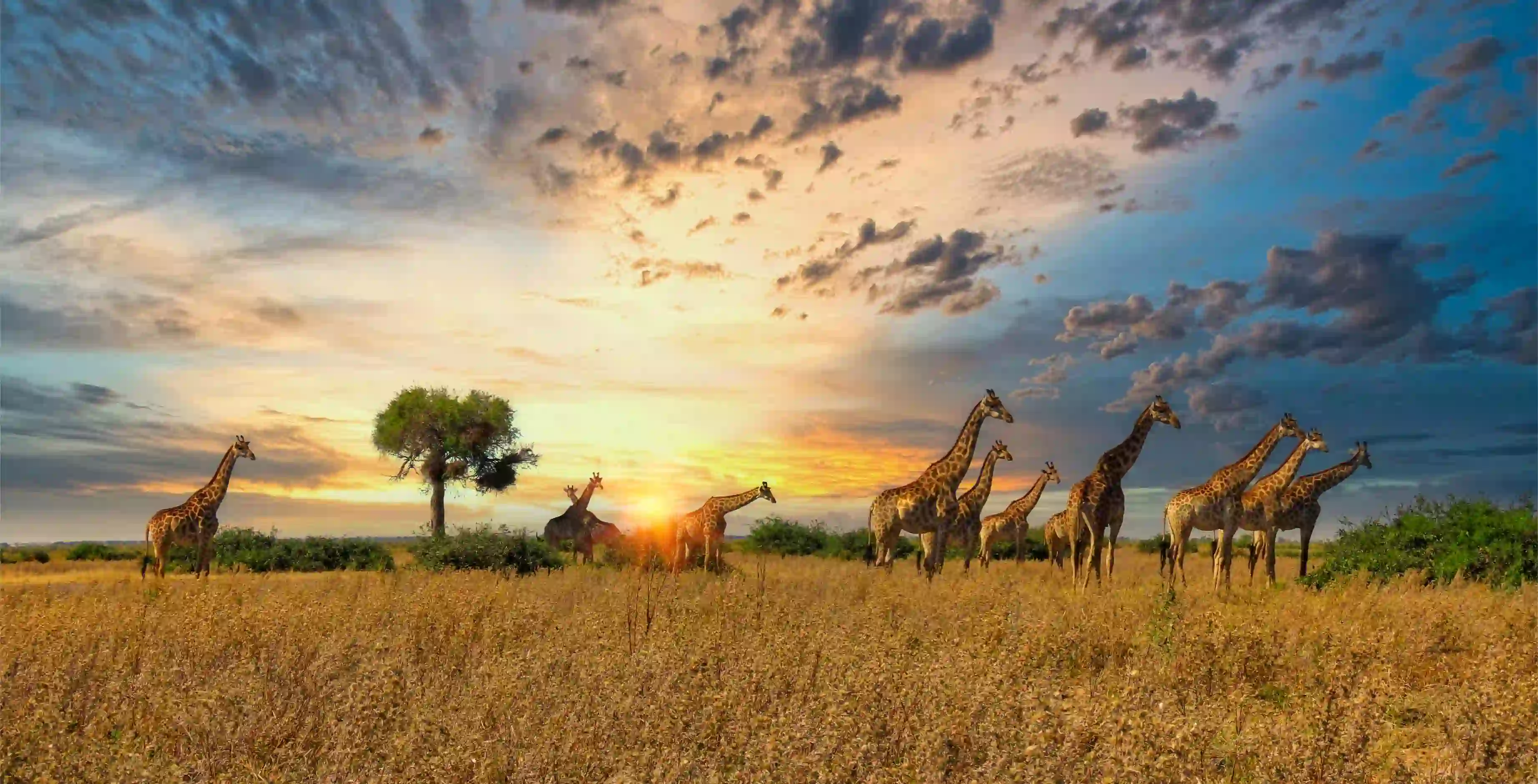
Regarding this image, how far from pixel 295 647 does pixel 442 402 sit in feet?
135

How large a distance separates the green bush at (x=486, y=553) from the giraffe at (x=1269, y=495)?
14989mm

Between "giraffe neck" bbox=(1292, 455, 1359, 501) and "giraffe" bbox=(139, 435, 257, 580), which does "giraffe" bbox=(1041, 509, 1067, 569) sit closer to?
"giraffe neck" bbox=(1292, 455, 1359, 501)

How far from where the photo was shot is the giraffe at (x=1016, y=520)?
82.8 ft

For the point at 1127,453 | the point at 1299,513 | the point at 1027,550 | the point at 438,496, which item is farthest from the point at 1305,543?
the point at 438,496

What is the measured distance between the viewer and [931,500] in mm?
18234

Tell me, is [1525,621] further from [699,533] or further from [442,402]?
[442,402]

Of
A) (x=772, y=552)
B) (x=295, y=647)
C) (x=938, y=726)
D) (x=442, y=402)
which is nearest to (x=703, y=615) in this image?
(x=295, y=647)

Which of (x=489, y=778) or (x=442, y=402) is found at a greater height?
(x=442, y=402)

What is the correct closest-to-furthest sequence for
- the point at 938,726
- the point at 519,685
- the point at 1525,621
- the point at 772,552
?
the point at 938,726 < the point at 519,685 < the point at 1525,621 < the point at 772,552

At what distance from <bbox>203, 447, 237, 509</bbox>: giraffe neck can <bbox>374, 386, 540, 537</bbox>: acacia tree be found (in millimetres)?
24341

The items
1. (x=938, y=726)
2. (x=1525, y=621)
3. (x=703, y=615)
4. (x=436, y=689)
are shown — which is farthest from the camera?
(x=1525, y=621)

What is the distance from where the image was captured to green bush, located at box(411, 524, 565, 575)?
22.4m

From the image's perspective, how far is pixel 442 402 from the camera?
4825cm

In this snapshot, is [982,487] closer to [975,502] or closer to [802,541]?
[975,502]
